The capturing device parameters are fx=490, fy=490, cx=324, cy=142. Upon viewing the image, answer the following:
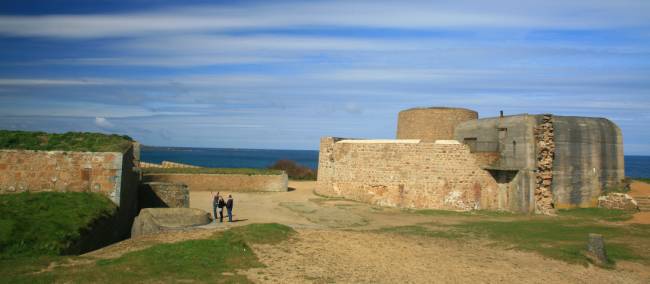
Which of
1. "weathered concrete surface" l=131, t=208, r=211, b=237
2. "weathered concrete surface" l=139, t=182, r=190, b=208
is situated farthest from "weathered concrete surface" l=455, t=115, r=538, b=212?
"weathered concrete surface" l=131, t=208, r=211, b=237

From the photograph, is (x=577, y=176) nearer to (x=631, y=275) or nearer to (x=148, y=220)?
(x=631, y=275)

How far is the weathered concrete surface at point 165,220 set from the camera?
13180 mm

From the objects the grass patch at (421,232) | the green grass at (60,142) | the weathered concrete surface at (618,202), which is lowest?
the grass patch at (421,232)

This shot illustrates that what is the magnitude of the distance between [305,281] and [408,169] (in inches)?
531

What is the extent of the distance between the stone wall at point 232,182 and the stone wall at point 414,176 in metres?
5.50

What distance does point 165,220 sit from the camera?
1373 cm

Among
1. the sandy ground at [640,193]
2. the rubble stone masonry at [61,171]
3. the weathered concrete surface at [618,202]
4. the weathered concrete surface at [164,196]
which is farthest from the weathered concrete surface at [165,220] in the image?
the weathered concrete surface at [618,202]

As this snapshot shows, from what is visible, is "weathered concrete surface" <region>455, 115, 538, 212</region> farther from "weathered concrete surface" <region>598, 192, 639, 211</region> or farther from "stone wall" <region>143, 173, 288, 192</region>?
"stone wall" <region>143, 173, 288, 192</region>

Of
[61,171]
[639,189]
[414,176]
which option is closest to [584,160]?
[639,189]

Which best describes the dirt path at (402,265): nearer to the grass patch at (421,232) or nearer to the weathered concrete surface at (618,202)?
the grass patch at (421,232)

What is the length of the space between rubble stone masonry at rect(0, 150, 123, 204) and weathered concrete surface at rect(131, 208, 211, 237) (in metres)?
1.31

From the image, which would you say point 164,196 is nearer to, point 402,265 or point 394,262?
point 394,262

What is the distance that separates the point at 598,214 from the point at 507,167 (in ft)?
13.3

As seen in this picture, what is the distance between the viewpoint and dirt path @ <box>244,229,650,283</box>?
10.0 metres
